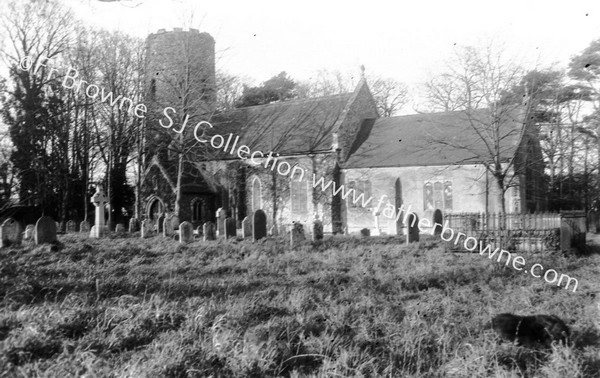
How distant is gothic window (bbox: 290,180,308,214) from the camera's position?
96.6 feet

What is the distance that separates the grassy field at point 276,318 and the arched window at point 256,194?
62.5 feet

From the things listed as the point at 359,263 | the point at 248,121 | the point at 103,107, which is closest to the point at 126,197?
the point at 103,107

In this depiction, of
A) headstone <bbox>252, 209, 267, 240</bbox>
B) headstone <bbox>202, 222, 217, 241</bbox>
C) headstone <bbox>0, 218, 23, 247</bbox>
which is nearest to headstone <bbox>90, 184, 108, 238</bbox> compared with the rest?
headstone <bbox>0, 218, 23, 247</bbox>

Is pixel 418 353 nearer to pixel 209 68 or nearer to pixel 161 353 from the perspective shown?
pixel 161 353

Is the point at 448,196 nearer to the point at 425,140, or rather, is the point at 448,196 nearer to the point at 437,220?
the point at 425,140

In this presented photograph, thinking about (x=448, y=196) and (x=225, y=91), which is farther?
(x=225, y=91)

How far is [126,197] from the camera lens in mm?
36094

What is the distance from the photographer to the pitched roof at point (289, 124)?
30.1 meters

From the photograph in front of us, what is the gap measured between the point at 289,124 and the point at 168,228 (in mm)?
13381

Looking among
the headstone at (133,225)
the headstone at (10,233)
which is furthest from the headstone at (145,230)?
the headstone at (10,233)

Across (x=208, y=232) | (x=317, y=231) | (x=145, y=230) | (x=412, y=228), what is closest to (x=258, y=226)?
(x=208, y=232)

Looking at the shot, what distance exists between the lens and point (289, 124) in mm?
32094

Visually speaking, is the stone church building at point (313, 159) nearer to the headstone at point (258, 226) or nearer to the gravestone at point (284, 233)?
the gravestone at point (284, 233)

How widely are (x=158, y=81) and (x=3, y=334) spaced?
3081 cm
